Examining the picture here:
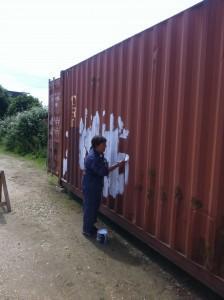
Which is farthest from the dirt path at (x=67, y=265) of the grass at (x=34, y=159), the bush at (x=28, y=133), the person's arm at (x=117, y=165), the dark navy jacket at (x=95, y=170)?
the bush at (x=28, y=133)

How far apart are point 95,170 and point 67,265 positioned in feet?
4.44

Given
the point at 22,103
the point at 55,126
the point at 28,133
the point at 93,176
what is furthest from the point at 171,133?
the point at 22,103

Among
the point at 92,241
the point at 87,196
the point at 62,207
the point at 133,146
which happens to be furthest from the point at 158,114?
the point at 62,207

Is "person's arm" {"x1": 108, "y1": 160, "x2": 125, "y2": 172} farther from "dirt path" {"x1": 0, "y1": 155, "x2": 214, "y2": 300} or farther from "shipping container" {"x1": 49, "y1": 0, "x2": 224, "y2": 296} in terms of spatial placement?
"dirt path" {"x1": 0, "y1": 155, "x2": 214, "y2": 300}

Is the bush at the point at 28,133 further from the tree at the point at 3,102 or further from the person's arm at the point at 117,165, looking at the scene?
the tree at the point at 3,102

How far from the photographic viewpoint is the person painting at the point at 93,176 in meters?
4.90

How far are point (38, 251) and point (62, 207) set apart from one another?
87.2 inches

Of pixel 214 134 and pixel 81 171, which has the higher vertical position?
pixel 214 134

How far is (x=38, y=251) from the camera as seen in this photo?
466 centimetres

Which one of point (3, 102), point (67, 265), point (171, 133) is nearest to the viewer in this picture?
point (171, 133)

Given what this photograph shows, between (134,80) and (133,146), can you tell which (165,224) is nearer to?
(133,146)

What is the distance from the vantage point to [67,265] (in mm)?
4258

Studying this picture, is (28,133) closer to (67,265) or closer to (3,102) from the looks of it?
(67,265)

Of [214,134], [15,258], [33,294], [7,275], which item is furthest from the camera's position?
[15,258]
